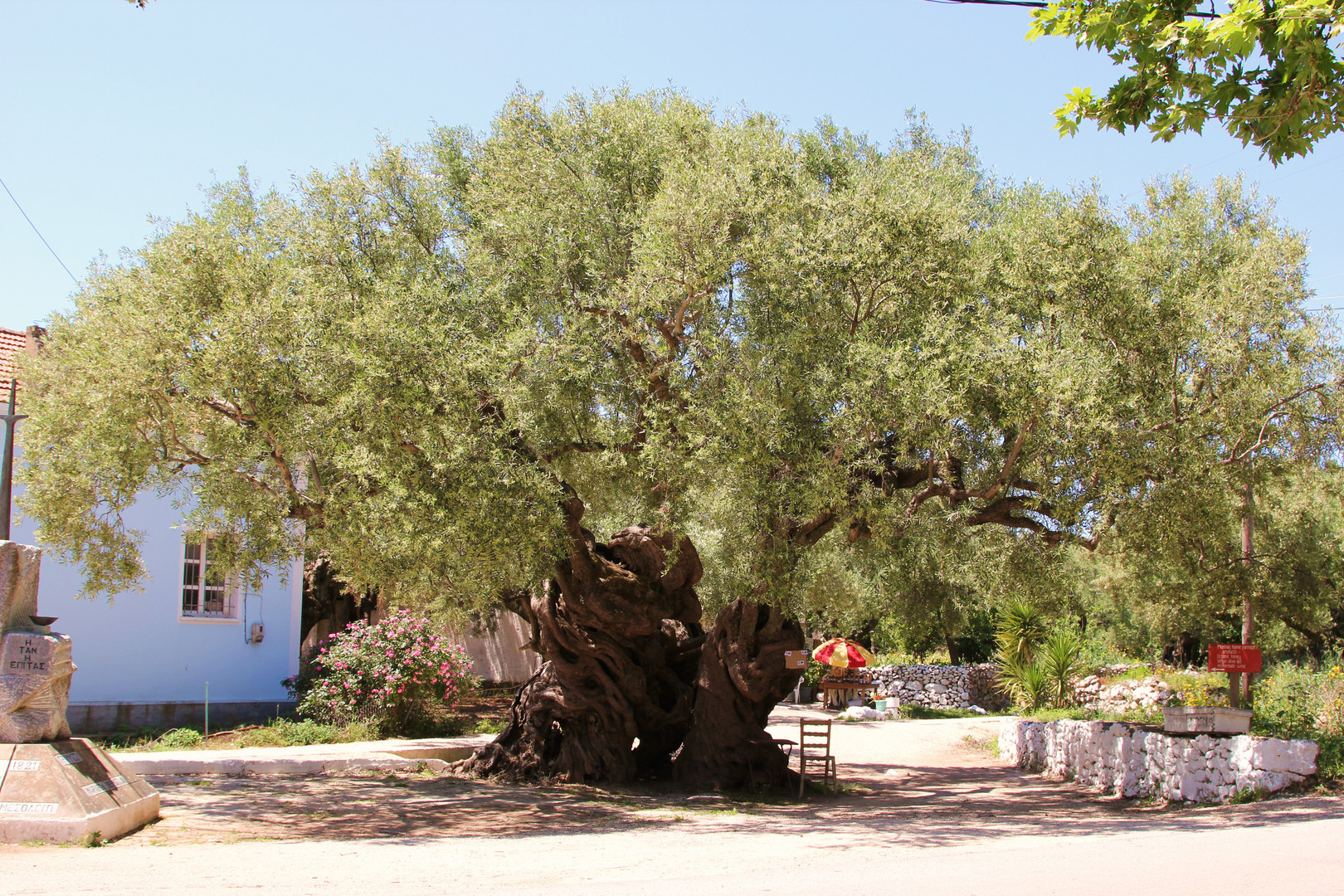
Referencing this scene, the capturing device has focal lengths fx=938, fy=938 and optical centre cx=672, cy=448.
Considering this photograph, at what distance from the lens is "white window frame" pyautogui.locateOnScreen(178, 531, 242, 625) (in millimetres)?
A: 18406

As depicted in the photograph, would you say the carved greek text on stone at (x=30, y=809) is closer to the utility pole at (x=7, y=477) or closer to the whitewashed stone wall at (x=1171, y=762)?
the utility pole at (x=7, y=477)

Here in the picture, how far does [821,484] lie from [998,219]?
5.35 meters

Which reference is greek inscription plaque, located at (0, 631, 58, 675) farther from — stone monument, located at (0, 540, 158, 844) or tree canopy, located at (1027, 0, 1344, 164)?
tree canopy, located at (1027, 0, 1344, 164)

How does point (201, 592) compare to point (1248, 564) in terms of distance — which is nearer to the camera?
point (1248, 564)

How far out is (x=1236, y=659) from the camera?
1317 centimetres

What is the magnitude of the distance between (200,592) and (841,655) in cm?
1533

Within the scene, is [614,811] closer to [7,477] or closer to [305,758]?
[305,758]

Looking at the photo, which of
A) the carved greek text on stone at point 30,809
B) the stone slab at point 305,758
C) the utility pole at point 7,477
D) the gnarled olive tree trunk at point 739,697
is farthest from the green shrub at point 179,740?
the gnarled olive tree trunk at point 739,697

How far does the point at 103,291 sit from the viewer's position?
41.8 ft

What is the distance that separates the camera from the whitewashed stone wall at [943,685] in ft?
93.5

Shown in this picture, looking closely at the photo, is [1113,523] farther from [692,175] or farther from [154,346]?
[154,346]

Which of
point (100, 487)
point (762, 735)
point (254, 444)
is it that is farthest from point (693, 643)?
point (100, 487)

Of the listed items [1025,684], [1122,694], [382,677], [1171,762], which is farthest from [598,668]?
[1122,694]

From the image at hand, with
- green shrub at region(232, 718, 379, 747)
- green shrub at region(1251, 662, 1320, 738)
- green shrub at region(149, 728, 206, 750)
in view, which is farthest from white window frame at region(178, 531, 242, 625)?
green shrub at region(1251, 662, 1320, 738)
